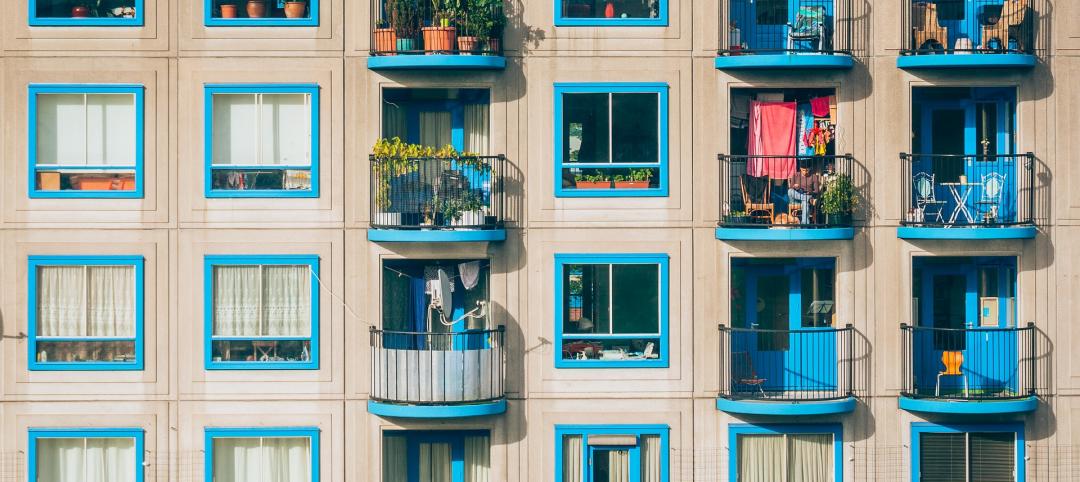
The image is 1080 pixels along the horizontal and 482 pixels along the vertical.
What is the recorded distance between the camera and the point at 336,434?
81.8 feet

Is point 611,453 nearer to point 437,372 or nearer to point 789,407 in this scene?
point 789,407

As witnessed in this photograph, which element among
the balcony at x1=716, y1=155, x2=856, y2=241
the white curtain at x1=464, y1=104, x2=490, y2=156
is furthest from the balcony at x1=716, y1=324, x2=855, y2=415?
the white curtain at x1=464, y1=104, x2=490, y2=156

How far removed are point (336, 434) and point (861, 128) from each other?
10.5 meters

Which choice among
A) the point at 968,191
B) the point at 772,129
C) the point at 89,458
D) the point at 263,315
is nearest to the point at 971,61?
the point at 968,191

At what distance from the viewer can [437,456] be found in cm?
2545

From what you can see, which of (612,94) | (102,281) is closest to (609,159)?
(612,94)

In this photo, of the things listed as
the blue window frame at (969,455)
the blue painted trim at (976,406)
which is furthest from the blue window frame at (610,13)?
the blue window frame at (969,455)

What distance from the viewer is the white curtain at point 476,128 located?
25.4 metres

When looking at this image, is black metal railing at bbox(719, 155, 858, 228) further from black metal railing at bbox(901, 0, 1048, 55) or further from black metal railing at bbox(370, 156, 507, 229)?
black metal railing at bbox(370, 156, 507, 229)

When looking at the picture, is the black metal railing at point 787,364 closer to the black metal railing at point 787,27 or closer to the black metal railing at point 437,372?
the black metal railing at point 437,372

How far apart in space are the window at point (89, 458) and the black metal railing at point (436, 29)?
800 centimetres

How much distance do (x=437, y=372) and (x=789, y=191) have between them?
678 centimetres

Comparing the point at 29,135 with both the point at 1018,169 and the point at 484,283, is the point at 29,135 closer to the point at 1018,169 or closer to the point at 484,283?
the point at 484,283

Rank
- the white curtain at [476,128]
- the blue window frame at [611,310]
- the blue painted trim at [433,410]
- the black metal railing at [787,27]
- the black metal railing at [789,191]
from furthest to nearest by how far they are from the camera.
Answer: the white curtain at [476,128]
the black metal railing at [787,27]
the blue window frame at [611,310]
the black metal railing at [789,191]
the blue painted trim at [433,410]
